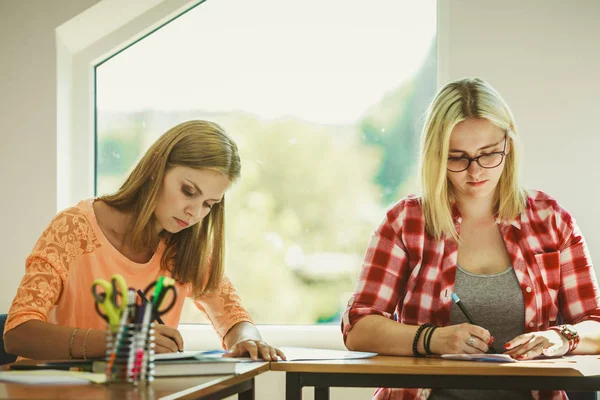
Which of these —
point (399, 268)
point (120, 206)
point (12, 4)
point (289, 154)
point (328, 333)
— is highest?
point (12, 4)

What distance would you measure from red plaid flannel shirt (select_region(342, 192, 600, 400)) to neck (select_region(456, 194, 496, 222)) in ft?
0.18

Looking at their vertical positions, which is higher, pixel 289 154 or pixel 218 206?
pixel 289 154

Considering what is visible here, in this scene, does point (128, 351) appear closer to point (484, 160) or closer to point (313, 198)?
point (484, 160)

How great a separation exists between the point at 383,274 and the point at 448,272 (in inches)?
7.4

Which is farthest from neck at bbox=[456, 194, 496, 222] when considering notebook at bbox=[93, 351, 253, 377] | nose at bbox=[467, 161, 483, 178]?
notebook at bbox=[93, 351, 253, 377]

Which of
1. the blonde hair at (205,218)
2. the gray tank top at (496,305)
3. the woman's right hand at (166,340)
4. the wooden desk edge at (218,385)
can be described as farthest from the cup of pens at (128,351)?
the gray tank top at (496,305)

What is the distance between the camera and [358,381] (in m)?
1.71

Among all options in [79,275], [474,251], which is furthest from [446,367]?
[79,275]

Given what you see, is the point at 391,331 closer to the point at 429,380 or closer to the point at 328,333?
the point at 429,380

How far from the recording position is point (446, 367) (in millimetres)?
1672

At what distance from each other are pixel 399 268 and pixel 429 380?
0.57 m

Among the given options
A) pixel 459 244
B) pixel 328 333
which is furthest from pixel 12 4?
pixel 459 244

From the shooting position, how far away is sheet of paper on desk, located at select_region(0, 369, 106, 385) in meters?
1.30

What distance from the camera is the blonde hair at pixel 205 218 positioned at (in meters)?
2.12
